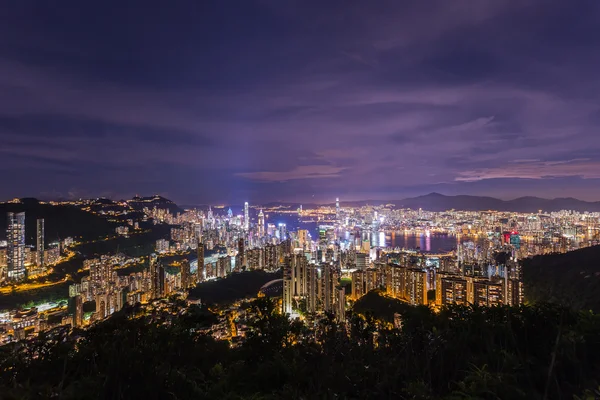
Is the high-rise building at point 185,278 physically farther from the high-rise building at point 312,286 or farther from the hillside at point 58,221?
the hillside at point 58,221

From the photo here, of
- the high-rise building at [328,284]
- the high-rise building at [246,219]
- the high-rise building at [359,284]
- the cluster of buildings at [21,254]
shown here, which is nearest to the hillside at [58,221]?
the cluster of buildings at [21,254]

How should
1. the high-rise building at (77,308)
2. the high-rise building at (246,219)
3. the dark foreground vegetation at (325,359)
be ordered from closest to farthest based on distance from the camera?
the dark foreground vegetation at (325,359) → the high-rise building at (77,308) → the high-rise building at (246,219)

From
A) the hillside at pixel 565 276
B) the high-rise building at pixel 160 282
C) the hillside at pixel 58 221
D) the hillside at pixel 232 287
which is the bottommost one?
the hillside at pixel 232 287

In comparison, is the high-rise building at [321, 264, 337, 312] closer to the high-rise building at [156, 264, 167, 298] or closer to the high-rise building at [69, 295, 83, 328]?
the high-rise building at [156, 264, 167, 298]

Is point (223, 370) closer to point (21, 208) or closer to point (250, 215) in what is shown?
point (21, 208)

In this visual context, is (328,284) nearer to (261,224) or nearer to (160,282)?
(160,282)

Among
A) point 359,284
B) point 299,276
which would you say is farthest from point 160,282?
point 359,284
